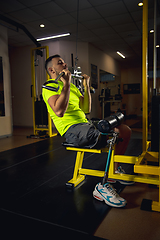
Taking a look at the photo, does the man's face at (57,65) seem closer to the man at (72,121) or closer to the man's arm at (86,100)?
the man at (72,121)

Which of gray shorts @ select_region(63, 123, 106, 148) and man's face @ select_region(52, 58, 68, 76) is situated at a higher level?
man's face @ select_region(52, 58, 68, 76)

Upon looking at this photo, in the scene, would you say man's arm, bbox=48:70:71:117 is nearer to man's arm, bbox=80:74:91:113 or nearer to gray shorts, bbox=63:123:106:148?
gray shorts, bbox=63:123:106:148

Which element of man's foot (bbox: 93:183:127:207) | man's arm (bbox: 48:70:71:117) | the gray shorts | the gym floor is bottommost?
the gym floor

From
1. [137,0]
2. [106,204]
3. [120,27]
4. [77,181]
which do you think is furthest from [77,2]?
[106,204]

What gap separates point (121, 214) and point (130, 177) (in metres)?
0.34

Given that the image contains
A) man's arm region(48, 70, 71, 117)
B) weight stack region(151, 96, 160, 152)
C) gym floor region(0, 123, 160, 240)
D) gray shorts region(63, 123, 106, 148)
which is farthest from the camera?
weight stack region(151, 96, 160, 152)

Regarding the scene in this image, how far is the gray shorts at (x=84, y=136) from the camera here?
1.52 m

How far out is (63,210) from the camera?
1.36m

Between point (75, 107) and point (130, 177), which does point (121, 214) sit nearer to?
point (130, 177)

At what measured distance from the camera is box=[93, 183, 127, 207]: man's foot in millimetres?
1392

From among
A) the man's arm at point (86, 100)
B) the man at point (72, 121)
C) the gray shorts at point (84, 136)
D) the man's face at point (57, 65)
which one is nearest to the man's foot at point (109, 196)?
the man at point (72, 121)

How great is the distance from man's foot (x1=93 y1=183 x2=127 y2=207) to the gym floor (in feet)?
0.11

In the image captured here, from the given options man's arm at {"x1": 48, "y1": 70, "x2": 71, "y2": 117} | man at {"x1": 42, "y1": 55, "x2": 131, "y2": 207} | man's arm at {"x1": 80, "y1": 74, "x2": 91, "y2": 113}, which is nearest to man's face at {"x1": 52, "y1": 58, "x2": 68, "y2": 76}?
man at {"x1": 42, "y1": 55, "x2": 131, "y2": 207}

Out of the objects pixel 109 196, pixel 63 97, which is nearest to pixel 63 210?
pixel 109 196
